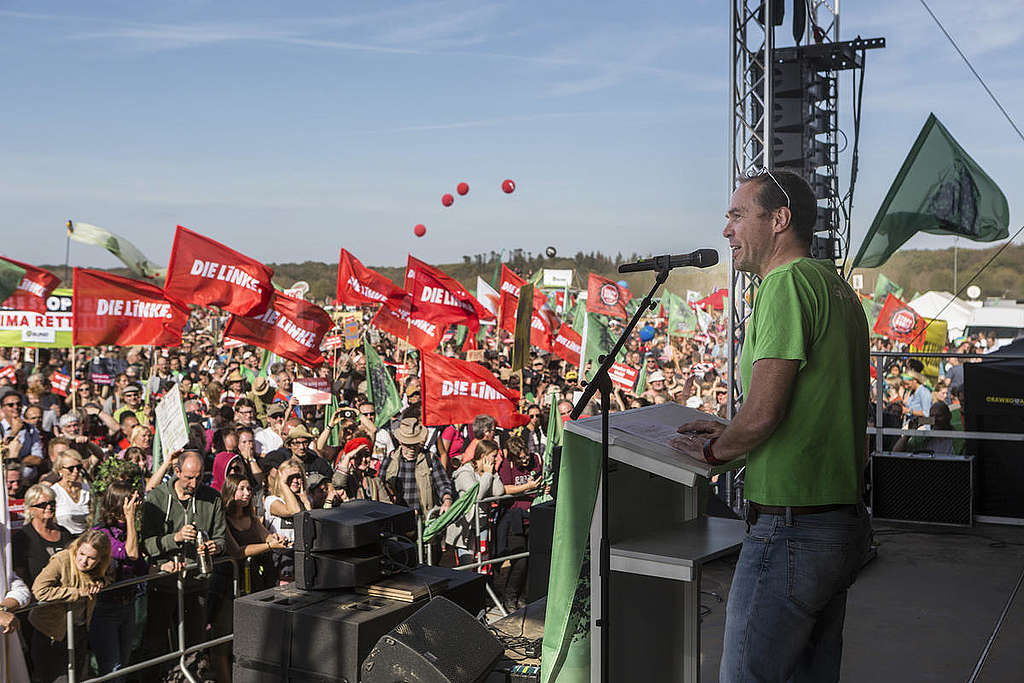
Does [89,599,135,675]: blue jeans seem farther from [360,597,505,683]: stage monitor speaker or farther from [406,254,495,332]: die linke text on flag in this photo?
[406,254,495,332]: die linke text on flag

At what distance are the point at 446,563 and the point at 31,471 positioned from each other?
11.9ft

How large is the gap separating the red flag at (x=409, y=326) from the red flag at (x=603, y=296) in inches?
113

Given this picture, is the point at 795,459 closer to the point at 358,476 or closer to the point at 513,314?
the point at 358,476

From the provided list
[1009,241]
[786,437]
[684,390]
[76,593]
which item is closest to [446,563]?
[76,593]

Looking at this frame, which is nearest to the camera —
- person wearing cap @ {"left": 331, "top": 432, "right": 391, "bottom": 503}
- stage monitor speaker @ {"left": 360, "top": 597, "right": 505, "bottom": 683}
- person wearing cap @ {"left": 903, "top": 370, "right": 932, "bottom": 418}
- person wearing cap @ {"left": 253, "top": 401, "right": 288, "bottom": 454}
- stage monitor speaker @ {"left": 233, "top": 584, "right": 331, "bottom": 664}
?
stage monitor speaker @ {"left": 360, "top": 597, "right": 505, "bottom": 683}

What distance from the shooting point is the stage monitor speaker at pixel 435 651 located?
375 centimetres

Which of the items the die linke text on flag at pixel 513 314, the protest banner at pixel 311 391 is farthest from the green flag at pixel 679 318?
the protest banner at pixel 311 391

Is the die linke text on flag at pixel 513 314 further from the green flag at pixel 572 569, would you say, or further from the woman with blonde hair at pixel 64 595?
the green flag at pixel 572 569

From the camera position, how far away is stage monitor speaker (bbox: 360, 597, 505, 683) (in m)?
3.75

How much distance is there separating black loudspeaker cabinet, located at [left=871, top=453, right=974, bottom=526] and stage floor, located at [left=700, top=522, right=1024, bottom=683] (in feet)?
0.83

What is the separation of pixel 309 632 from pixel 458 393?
6307 millimetres

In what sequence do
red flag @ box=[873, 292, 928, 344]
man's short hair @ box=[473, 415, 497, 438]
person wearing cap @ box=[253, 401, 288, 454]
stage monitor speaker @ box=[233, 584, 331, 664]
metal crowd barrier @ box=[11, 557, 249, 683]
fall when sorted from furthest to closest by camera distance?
red flag @ box=[873, 292, 928, 344] < person wearing cap @ box=[253, 401, 288, 454] < man's short hair @ box=[473, 415, 497, 438] < metal crowd barrier @ box=[11, 557, 249, 683] < stage monitor speaker @ box=[233, 584, 331, 664]

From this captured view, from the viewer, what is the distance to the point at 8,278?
11.5m

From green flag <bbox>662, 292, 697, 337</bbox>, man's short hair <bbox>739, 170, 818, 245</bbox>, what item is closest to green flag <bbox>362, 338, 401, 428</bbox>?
man's short hair <bbox>739, 170, 818, 245</bbox>
